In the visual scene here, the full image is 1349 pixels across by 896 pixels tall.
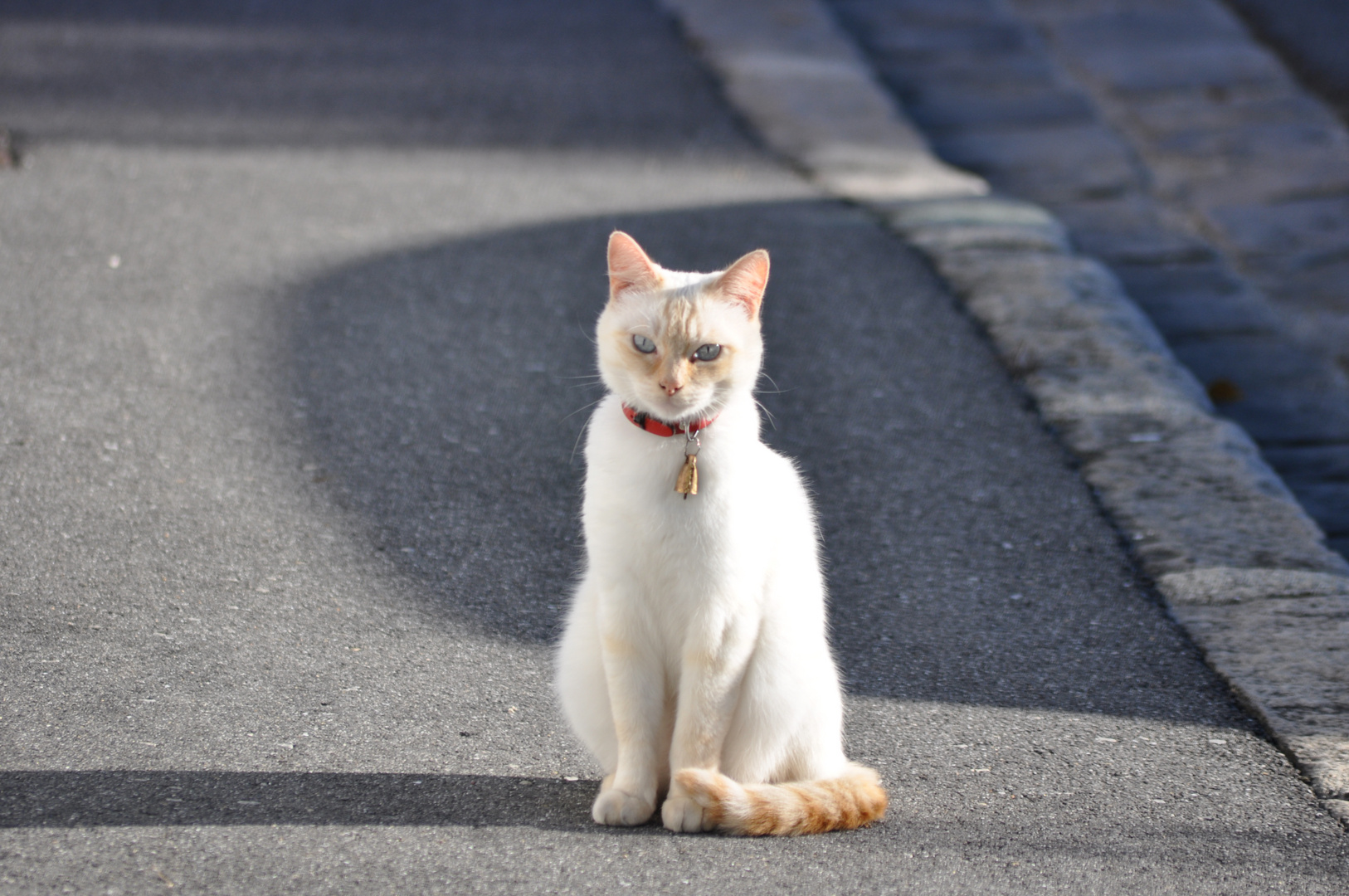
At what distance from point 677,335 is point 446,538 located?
152 centimetres

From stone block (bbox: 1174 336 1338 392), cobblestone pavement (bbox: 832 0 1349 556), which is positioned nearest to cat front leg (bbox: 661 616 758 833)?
cobblestone pavement (bbox: 832 0 1349 556)

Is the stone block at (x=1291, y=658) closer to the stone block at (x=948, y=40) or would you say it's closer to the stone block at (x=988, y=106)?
the stone block at (x=988, y=106)

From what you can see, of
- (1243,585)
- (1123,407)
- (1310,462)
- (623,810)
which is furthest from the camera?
(1310,462)

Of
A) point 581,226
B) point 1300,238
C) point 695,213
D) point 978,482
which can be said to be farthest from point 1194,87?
point 978,482

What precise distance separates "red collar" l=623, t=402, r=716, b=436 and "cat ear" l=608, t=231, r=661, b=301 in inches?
8.7

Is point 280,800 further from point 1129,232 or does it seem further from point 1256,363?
point 1129,232

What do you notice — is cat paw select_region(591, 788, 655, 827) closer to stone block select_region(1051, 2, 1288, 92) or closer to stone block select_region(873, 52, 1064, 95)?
stone block select_region(873, 52, 1064, 95)

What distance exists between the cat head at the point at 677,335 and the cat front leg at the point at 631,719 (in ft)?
1.43

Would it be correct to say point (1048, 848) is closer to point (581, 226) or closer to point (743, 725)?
point (743, 725)

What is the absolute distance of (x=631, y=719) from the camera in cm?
239

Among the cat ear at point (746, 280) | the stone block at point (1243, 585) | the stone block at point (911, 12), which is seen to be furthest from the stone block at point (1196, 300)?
the cat ear at point (746, 280)

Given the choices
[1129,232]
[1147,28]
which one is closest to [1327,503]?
[1129,232]

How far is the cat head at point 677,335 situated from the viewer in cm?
228

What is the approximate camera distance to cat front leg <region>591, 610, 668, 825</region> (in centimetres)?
237
